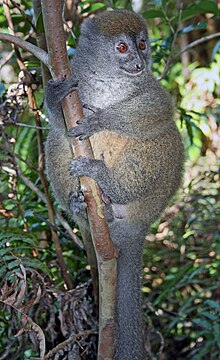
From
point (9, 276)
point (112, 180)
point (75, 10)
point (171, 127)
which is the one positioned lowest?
point (9, 276)

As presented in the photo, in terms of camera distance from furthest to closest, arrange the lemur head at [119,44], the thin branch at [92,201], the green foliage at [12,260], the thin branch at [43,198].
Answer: the thin branch at [43,198], the lemur head at [119,44], the green foliage at [12,260], the thin branch at [92,201]

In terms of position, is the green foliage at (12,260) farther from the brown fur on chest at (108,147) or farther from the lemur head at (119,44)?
the lemur head at (119,44)

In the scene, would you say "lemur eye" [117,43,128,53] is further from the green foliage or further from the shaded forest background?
the green foliage

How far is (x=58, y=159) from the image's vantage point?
3.40m

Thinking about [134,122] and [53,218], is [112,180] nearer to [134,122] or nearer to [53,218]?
[134,122]

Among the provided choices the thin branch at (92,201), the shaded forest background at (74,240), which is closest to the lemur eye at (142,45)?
the shaded forest background at (74,240)

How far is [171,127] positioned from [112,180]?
0.50 m

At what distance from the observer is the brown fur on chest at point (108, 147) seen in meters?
3.12

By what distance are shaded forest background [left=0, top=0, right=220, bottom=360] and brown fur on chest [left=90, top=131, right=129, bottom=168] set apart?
623mm

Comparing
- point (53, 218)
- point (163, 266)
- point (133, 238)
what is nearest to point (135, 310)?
point (133, 238)

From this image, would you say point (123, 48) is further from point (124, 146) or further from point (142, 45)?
point (124, 146)

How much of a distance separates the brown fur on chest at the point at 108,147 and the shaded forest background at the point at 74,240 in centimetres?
62

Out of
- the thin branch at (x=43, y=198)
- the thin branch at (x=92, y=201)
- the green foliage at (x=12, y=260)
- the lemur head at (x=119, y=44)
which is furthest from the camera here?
the thin branch at (x=43, y=198)

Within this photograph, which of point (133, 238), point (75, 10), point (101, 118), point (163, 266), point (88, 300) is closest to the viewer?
point (101, 118)
